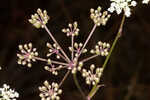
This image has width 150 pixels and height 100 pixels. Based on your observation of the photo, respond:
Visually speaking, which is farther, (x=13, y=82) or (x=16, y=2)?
(x=16, y=2)

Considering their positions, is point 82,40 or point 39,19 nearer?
point 39,19

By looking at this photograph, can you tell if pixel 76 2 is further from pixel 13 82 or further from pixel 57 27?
pixel 13 82

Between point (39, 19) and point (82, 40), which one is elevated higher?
point (82, 40)

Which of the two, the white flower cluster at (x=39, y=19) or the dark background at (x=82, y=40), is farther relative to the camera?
the dark background at (x=82, y=40)

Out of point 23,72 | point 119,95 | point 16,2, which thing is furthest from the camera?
point 16,2

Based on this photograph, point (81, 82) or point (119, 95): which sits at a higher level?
point (81, 82)

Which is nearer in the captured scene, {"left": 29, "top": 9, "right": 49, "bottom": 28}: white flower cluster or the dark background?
{"left": 29, "top": 9, "right": 49, "bottom": 28}: white flower cluster

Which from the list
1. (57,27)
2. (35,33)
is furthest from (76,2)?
(35,33)

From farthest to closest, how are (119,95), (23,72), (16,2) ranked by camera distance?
(16,2)
(23,72)
(119,95)
